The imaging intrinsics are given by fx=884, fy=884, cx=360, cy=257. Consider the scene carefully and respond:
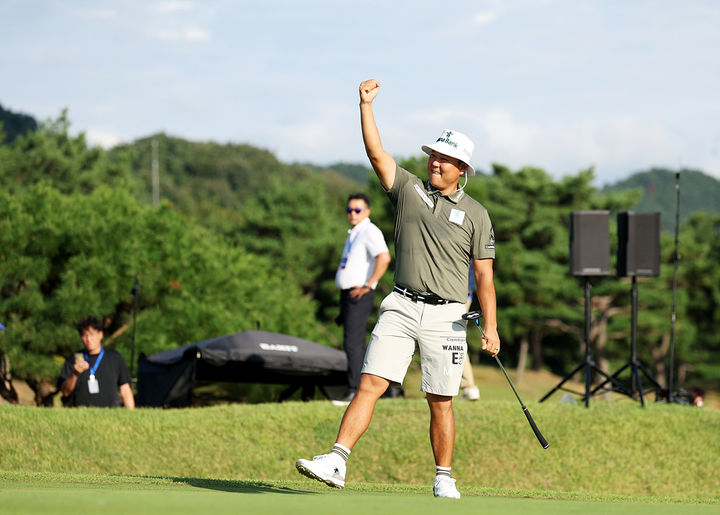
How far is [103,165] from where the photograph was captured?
152 feet

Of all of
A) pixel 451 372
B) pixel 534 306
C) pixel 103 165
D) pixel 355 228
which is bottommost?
pixel 534 306

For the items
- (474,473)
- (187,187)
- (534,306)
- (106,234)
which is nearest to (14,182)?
(534,306)

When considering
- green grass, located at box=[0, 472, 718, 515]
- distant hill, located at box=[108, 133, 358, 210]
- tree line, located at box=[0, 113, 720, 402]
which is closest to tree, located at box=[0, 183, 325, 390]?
tree line, located at box=[0, 113, 720, 402]

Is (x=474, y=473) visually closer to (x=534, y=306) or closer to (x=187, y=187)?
(x=534, y=306)

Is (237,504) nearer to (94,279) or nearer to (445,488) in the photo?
(445,488)

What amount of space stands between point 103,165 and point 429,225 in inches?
1721

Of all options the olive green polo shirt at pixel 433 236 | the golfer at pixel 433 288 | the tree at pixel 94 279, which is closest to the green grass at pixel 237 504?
the golfer at pixel 433 288

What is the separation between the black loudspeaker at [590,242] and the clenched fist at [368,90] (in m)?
6.68

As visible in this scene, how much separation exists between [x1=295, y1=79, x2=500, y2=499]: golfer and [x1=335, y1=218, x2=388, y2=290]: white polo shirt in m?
3.76

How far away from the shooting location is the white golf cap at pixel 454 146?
518 centimetres

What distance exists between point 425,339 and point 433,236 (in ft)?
1.97

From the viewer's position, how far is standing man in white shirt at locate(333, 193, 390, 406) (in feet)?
29.5

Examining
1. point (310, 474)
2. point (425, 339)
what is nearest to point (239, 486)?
point (310, 474)

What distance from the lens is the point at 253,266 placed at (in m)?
20.8
